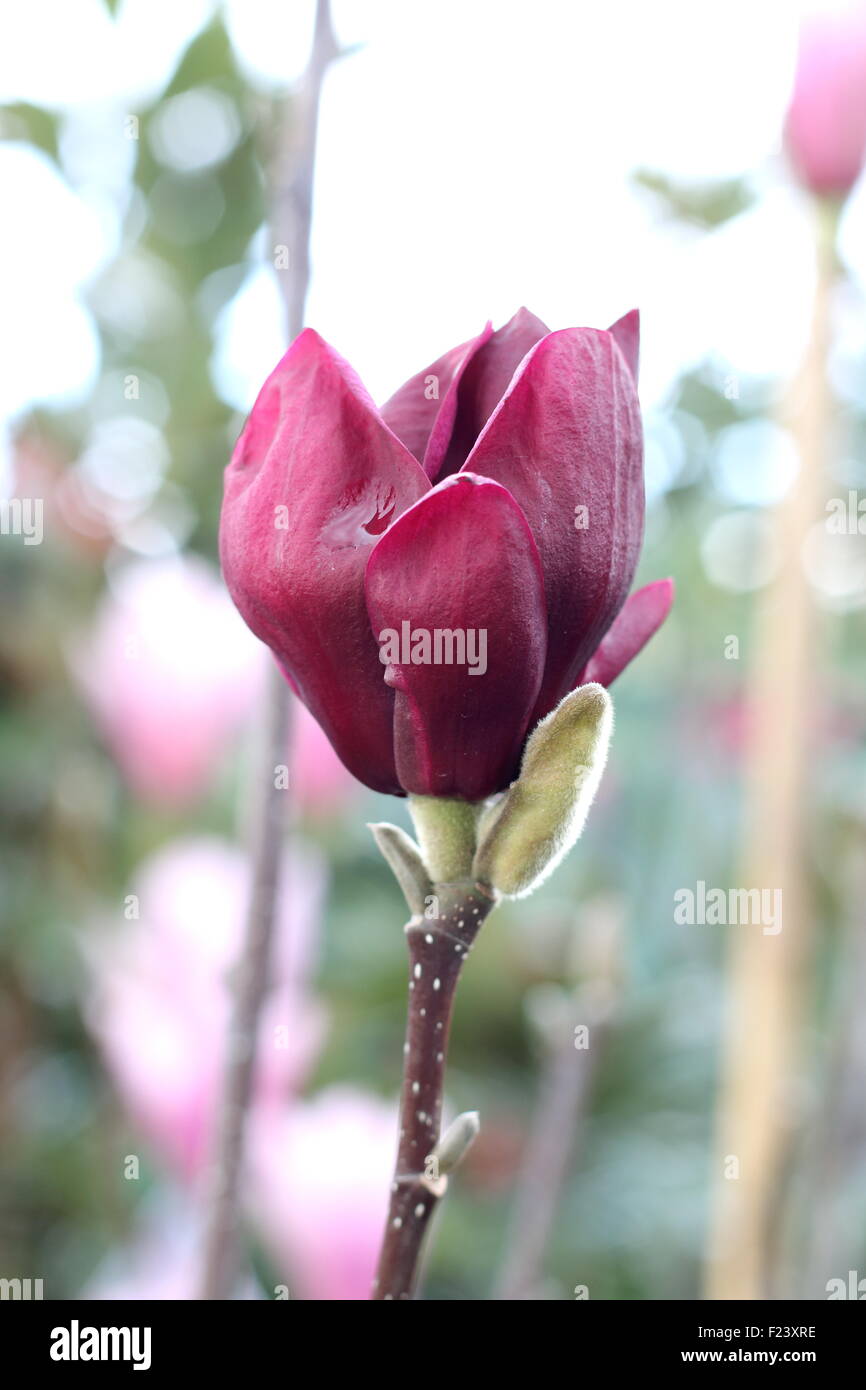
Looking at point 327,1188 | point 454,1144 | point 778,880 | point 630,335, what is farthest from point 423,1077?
point 778,880

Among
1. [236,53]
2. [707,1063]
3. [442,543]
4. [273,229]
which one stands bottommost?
[707,1063]

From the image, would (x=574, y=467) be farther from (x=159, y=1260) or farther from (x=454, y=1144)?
(x=159, y=1260)

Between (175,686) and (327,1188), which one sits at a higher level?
(175,686)

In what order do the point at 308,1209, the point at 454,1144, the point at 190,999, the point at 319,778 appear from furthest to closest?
the point at 319,778 → the point at 190,999 → the point at 308,1209 → the point at 454,1144

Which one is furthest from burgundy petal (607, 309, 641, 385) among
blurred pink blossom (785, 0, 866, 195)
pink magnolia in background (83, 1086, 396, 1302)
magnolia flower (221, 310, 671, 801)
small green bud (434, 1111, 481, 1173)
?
blurred pink blossom (785, 0, 866, 195)

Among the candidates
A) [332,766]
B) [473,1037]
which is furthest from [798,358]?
[473,1037]

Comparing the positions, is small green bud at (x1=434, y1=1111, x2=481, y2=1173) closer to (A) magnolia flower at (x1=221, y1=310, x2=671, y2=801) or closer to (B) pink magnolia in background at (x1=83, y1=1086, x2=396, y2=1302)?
(A) magnolia flower at (x1=221, y1=310, x2=671, y2=801)
